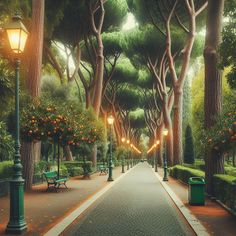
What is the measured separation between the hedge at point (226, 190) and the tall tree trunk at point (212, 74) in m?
0.95

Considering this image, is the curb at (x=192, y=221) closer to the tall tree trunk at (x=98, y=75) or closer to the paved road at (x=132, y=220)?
the paved road at (x=132, y=220)

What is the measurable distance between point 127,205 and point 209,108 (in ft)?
16.9

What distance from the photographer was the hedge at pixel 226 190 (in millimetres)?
12016

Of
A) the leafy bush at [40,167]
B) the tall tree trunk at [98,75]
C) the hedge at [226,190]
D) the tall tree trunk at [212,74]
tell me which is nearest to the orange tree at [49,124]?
the leafy bush at [40,167]

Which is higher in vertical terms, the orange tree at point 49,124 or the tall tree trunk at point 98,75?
the tall tree trunk at point 98,75

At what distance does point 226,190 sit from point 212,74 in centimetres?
532

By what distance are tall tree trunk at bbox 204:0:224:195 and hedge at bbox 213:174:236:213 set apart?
945 millimetres

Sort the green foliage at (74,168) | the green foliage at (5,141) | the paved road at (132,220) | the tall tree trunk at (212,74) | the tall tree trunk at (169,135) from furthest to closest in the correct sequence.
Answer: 1. the tall tree trunk at (169,135)
2. the green foliage at (74,168)
3. the tall tree trunk at (212,74)
4. the green foliage at (5,141)
5. the paved road at (132,220)

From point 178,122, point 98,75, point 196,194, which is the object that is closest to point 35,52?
point 196,194

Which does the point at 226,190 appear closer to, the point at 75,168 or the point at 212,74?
the point at 212,74

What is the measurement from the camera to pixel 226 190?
43.3 feet

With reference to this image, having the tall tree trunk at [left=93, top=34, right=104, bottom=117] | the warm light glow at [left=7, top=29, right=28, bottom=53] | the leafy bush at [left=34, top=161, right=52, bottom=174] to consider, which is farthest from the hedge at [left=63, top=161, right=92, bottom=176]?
the warm light glow at [left=7, top=29, right=28, bottom=53]

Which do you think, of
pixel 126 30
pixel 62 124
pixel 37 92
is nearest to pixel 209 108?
pixel 62 124

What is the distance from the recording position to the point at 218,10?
17.0 meters
